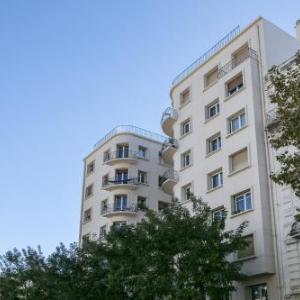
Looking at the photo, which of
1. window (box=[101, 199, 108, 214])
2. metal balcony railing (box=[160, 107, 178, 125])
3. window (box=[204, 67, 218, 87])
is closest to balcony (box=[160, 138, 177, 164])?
metal balcony railing (box=[160, 107, 178, 125])

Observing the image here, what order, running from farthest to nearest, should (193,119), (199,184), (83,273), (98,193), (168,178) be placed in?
1. (98,193)
2. (168,178)
3. (193,119)
4. (199,184)
5. (83,273)

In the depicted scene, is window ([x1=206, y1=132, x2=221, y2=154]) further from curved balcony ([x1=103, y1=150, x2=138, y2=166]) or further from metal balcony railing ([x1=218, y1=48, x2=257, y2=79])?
curved balcony ([x1=103, y1=150, x2=138, y2=166])

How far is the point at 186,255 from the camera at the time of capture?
22703mm

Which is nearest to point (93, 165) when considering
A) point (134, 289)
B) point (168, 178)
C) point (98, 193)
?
point (98, 193)

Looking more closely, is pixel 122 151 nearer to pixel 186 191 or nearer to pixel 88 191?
pixel 88 191

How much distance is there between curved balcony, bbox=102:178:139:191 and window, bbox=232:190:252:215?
592 inches

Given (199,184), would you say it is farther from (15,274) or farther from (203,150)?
(15,274)

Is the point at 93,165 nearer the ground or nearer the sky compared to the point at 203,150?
nearer the sky

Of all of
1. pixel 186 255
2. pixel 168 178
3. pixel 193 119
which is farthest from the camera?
pixel 168 178

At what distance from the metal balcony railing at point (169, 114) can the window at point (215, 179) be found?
626 centimetres

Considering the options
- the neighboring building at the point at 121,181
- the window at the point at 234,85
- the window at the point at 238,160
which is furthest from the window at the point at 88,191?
the window at the point at 238,160

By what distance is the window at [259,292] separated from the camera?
25.1m

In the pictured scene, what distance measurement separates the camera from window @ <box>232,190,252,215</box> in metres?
27.4

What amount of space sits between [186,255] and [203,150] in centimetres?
1009
